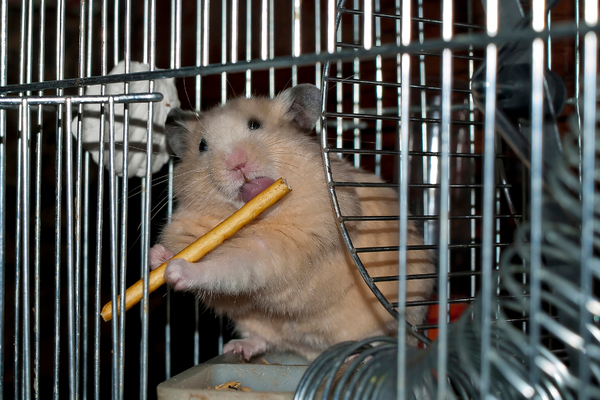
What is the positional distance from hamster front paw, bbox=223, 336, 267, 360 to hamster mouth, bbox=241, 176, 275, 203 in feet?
2.10

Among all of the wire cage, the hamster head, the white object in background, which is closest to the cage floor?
the wire cage

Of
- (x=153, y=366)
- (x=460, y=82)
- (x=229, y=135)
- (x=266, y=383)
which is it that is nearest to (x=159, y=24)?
(x=229, y=135)

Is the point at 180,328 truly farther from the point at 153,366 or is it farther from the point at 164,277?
the point at 164,277

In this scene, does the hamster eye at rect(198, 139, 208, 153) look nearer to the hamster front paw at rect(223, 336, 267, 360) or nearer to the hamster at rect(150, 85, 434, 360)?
the hamster at rect(150, 85, 434, 360)

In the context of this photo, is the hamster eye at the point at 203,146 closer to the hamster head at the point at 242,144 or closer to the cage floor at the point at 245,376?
the hamster head at the point at 242,144

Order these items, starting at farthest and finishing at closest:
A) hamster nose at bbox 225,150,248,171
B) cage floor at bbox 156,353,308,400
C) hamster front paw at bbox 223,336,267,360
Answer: hamster front paw at bbox 223,336,267,360 < hamster nose at bbox 225,150,248,171 < cage floor at bbox 156,353,308,400

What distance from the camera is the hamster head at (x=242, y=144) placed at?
172cm

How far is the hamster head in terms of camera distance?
5.63 ft

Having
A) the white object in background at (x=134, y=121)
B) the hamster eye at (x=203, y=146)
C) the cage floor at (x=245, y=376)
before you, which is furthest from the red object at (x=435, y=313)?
the white object in background at (x=134, y=121)

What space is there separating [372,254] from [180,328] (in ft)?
4.57

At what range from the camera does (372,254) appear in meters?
1.90

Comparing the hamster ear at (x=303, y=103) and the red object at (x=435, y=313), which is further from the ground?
the hamster ear at (x=303, y=103)

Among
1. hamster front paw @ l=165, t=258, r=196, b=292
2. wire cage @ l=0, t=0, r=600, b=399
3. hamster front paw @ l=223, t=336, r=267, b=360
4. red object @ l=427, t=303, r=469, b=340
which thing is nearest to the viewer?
wire cage @ l=0, t=0, r=600, b=399

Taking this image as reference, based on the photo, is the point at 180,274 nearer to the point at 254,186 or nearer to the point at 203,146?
the point at 254,186
